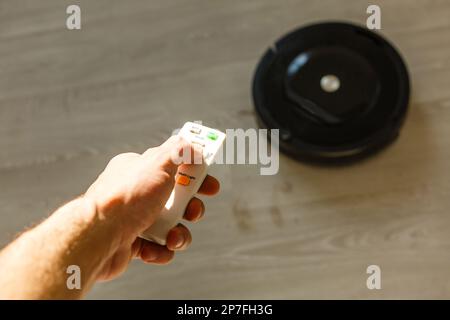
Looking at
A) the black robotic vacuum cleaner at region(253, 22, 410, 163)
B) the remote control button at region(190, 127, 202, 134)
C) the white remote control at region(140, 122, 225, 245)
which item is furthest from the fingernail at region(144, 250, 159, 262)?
the black robotic vacuum cleaner at region(253, 22, 410, 163)

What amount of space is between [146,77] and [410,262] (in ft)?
2.08

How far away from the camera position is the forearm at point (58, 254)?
1.98 feet

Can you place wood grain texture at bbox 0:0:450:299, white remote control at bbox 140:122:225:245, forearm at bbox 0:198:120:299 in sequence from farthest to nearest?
wood grain texture at bbox 0:0:450:299
white remote control at bbox 140:122:225:245
forearm at bbox 0:198:120:299

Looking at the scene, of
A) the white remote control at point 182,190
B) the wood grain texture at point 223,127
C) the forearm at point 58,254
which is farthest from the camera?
the wood grain texture at point 223,127

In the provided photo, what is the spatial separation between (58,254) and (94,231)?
0.05 metres

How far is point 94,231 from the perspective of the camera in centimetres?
66

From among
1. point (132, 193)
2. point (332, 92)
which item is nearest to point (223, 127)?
point (332, 92)

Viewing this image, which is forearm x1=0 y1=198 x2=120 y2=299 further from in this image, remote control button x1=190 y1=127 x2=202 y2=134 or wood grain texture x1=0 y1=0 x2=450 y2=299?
wood grain texture x1=0 y1=0 x2=450 y2=299

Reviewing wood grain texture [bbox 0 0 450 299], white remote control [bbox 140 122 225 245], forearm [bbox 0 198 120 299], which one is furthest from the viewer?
wood grain texture [bbox 0 0 450 299]

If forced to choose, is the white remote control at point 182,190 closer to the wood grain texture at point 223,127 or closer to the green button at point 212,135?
the green button at point 212,135

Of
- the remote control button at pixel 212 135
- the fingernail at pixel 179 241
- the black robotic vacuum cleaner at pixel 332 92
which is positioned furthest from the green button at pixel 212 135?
the black robotic vacuum cleaner at pixel 332 92

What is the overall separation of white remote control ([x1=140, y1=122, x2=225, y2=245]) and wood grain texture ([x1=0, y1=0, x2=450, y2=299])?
29cm

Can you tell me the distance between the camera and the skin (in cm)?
61

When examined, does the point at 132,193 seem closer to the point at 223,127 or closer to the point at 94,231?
the point at 94,231
